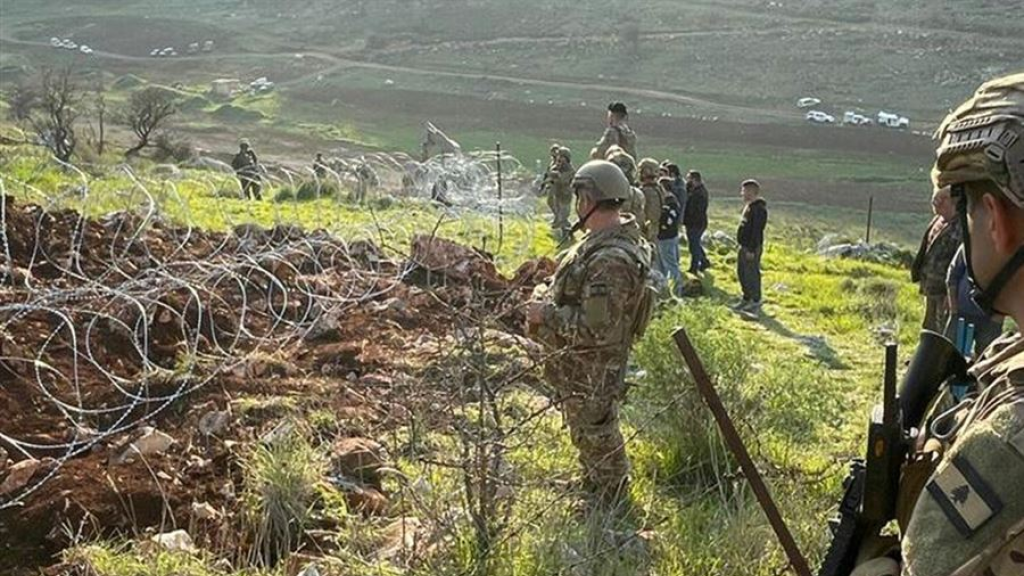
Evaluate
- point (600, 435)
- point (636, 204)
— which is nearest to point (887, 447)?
point (600, 435)

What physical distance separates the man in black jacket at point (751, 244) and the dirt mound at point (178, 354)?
180 centimetres

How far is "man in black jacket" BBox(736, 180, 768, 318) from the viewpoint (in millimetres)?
8508

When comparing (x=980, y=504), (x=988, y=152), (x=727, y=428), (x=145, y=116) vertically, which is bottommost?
(x=145, y=116)

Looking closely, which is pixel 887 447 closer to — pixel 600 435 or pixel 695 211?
pixel 600 435

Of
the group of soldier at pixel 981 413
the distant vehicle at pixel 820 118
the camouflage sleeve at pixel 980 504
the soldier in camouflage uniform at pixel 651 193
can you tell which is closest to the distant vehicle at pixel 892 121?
the distant vehicle at pixel 820 118

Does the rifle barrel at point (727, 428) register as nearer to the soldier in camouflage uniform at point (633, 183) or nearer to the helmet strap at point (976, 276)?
the helmet strap at point (976, 276)

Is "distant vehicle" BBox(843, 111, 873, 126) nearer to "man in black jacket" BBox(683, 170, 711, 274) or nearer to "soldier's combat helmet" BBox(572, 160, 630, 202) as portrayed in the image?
"man in black jacket" BBox(683, 170, 711, 274)

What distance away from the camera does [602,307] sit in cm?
387

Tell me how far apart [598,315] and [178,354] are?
3.17 metres

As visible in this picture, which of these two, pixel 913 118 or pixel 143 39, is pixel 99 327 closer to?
pixel 913 118

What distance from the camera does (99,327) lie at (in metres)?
6.14

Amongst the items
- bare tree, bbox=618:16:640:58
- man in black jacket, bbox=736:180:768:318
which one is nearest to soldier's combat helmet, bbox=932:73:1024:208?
man in black jacket, bbox=736:180:768:318

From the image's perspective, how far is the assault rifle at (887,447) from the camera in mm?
1620

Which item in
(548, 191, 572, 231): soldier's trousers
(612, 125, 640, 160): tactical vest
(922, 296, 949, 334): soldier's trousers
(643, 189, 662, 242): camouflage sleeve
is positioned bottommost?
(548, 191, 572, 231): soldier's trousers
